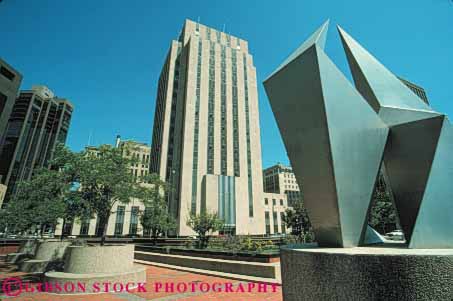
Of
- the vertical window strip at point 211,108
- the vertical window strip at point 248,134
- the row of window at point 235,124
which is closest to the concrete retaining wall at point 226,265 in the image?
the vertical window strip at point 211,108

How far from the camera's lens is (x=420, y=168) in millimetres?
4598

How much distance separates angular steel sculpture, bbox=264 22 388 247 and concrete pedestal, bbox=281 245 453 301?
0.93 meters

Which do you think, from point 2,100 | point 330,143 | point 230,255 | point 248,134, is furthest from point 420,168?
point 248,134

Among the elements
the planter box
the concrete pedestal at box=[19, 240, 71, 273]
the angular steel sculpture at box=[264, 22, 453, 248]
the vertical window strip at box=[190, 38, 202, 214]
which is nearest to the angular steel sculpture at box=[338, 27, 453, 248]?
the angular steel sculpture at box=[264, 22, 453, 248]

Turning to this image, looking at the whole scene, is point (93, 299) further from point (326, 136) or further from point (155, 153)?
point (155, 153)

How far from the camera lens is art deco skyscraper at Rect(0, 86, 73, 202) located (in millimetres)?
87500

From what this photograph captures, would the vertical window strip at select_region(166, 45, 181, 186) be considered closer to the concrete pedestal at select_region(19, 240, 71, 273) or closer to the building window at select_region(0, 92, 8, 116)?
the concrete pedestal at select_region(19, 240, 71, 273)

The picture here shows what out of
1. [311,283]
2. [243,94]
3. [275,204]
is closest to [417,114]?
[311,283]

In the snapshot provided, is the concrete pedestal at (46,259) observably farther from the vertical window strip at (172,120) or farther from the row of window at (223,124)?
the row of window at (223,124)

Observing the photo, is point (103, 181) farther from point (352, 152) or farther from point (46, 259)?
point (352, 152)

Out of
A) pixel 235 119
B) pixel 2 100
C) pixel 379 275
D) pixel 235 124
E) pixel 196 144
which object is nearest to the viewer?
pixel 379 275

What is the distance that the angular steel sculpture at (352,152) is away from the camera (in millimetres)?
4375

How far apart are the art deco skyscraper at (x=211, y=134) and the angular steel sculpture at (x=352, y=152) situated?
43.9m

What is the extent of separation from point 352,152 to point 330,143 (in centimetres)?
57
